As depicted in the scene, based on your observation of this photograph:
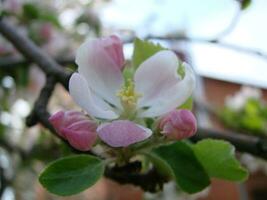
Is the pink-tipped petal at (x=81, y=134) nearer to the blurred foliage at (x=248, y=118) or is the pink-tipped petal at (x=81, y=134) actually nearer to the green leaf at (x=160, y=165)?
the green leaf at (x=160, y=165)

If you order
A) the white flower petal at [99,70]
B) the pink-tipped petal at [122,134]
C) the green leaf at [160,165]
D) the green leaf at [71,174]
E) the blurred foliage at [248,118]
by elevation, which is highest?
the white flower petal at [99,70]

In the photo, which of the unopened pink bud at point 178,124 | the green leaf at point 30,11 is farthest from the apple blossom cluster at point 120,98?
the green leaf at point 30,11

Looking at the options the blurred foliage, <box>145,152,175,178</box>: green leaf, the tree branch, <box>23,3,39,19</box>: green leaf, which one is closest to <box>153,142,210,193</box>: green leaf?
<box>145,152,175,178</box>: green leaf

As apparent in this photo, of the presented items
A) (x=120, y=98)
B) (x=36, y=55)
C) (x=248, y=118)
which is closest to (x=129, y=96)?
(x=120, y=98)

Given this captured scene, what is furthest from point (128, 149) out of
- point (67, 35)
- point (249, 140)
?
point (67, 35)

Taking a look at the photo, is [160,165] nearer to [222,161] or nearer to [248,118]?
[222,161]

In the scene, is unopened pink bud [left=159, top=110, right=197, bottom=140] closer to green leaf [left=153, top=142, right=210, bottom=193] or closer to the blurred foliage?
green leaf [left=153, top=142, right=210, bottom=193]
